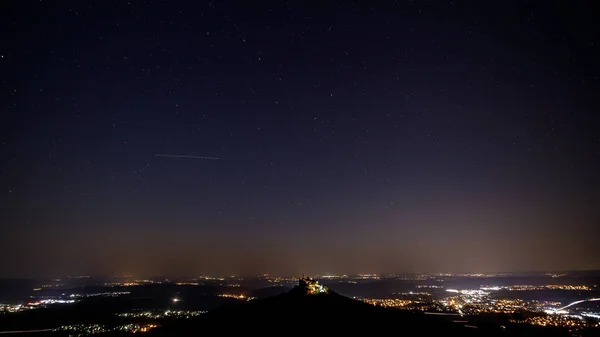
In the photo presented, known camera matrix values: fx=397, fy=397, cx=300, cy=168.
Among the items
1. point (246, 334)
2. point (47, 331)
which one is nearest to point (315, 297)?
point (246, 334)

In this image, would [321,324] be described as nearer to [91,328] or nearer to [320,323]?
[320,323]

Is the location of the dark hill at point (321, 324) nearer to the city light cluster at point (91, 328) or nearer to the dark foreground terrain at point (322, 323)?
the dark foreground terrain at point (322, 323)

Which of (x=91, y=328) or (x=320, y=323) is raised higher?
(x=320, y=323)

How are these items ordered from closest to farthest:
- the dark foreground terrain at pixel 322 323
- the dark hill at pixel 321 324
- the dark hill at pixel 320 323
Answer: the dark hill at pixel 321 324
the dark foreground terrain at pixel 322 323
the dark hill at pixel 320 323

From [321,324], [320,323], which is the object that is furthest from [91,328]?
[321,324]

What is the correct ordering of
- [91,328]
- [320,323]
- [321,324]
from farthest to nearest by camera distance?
[91,328] → [320,323] → [321,324]

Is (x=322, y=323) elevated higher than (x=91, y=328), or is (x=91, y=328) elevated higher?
(x=322, y=323)

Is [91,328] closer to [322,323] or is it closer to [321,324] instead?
[322,323]

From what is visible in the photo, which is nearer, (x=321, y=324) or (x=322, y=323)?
(x=321, y=324)

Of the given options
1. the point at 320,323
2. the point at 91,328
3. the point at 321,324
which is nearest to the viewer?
the point at 321,324

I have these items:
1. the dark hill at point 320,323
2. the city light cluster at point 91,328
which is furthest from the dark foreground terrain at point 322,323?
the city light cluster at point 91,328

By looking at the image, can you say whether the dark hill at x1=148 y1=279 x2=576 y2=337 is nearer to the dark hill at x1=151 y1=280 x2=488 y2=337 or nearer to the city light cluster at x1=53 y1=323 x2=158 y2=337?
the dark hill at x1=151 y1=280 x2=488 y2=337

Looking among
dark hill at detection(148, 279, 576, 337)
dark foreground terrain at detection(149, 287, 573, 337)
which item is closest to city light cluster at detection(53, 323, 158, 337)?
dark hill at detection(148, 279, 576, 337)
